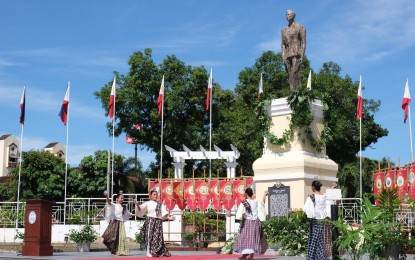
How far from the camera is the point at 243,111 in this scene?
40125 millimetres

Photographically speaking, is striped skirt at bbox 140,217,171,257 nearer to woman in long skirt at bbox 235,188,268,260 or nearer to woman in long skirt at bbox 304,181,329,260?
woman in long skirt at bbox 235,188,268,260

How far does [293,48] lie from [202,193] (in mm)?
6776

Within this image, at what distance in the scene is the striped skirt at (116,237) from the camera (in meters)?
15.9

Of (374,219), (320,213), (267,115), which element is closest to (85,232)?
(267,115)

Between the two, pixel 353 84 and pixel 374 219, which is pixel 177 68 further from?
pixel 374 219

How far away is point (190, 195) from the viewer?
21172 mm

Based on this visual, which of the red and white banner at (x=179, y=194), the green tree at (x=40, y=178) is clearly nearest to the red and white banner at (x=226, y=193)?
the red and white banner at (x=179, y=194)

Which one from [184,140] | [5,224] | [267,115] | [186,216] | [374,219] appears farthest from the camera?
[184,140]

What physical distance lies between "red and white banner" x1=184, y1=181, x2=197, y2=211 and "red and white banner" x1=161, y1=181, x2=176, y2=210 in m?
0.52

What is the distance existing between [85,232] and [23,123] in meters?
13.9

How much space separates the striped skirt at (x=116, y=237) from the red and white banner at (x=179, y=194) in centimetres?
538

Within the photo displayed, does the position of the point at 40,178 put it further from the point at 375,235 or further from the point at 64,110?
the point at 375,235

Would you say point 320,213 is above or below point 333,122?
below

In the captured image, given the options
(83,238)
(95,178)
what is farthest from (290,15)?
(95,178)
